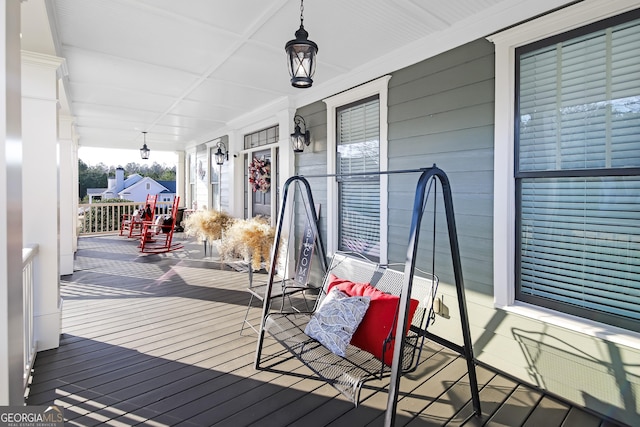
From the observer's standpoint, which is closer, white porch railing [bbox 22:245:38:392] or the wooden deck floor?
the wooden deck floor

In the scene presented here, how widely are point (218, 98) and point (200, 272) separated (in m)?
2.66

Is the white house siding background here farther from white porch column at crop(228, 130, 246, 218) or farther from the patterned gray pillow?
white porch column at crop(228, 130, 246, 218)

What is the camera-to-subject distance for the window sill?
1.97 metres

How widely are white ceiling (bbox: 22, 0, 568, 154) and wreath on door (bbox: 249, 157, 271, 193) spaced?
1.29 m

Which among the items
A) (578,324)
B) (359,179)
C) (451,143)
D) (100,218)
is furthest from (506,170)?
(100,218)

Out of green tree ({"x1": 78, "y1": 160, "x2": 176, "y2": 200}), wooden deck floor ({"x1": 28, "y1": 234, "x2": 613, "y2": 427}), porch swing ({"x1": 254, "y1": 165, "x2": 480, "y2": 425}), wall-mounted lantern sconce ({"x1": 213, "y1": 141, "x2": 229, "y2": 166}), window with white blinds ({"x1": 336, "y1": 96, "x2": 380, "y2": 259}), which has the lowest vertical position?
wooden deck floor ({"x1": 28, "y1": 234, "x2": 613, "y2": 427})

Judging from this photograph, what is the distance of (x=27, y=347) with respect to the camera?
8.02 ft

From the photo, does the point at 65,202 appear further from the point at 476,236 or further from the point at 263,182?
the point at 476,236

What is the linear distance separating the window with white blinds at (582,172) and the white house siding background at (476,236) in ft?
0.61

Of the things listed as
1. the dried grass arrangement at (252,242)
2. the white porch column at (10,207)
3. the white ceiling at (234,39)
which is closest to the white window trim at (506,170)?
the white ceiling at (234,39)

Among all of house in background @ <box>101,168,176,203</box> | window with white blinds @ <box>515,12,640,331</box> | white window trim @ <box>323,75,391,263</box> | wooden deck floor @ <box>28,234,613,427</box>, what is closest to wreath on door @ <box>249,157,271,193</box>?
white window trim @ <box>323,75,391,263</box>

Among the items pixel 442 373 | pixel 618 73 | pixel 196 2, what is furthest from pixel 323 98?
pixel 442 373

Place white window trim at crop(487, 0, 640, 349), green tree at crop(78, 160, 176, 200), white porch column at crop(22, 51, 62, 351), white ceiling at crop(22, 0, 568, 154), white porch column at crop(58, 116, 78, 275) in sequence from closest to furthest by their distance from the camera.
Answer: white window trim at crop(487, 0, 640, 349), white ceiling at crop(22, 0, 568, 154), white porch column at crop(22, 51, 62, 351), white porch column at crop(58, 116, 78, 275), green tree at crop(78, 160, 176, 200)

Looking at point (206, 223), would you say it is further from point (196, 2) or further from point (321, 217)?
point (196, 2)
